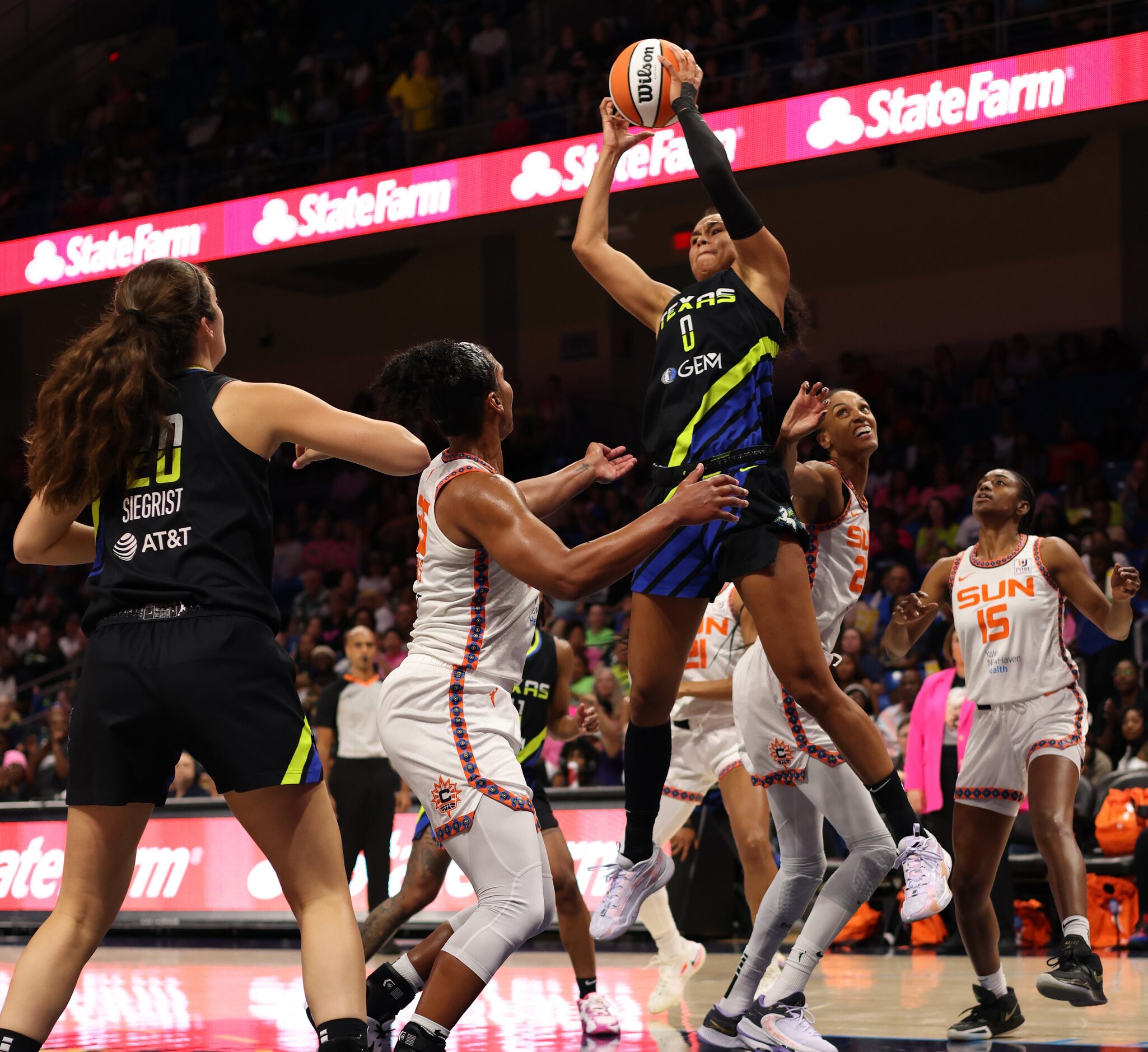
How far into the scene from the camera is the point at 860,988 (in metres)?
7.41

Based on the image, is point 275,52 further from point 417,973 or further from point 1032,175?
point 417,973

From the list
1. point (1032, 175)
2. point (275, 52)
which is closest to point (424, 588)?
point (1032, 175)

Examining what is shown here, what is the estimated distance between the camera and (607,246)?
17.8ft

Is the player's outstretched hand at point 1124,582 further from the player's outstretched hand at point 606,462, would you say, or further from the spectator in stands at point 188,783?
the spectator in stands at point 188,783

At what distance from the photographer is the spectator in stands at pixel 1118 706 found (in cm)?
1012

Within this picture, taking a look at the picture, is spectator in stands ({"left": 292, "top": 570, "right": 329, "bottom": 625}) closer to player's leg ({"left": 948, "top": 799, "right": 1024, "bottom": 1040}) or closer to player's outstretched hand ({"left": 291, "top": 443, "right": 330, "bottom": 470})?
player's leg ({"left": 948, "top": 799, "right": 1024, "bottom": 1040})

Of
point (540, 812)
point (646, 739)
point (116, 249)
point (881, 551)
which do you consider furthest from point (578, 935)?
point (116, 249)

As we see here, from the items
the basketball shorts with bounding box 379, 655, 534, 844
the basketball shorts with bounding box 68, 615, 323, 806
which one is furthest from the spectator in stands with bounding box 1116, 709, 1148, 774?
the basketball shorts with bounding box 68, 615, 323, 806

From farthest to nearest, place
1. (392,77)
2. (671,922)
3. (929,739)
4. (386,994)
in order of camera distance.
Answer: (392,77)
(929,739)
(671,922)
(386,994)

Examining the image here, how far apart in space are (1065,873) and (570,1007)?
234 centimetres

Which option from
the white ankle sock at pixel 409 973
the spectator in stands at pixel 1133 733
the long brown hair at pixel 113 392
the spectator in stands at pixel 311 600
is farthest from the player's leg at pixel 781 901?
the spectator in stands at pixel 311 600

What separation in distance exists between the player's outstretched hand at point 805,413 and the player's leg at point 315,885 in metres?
2.17

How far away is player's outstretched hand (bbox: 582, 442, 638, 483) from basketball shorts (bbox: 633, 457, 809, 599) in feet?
1.15

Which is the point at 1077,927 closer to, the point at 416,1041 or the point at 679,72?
the point at 416,1041
